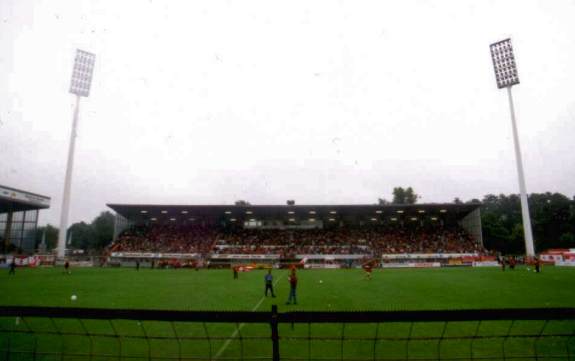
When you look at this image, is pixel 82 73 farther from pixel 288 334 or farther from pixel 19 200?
pixel 288 334

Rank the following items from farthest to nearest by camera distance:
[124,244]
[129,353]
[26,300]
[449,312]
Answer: [124,244] < [26,300] < [129,353] < [449,312]

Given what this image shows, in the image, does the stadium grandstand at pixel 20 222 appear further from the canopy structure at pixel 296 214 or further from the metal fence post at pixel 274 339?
the metal fence post at pixel 274 339

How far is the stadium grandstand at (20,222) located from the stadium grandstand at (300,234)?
12.3 meters

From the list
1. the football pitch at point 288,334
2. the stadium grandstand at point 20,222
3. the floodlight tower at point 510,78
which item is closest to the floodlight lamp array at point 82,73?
the stadium grandstand at point 20,222

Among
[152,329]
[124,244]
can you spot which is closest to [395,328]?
[152,329]

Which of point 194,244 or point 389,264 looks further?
point 194,244

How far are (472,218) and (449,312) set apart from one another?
6668 centimetres

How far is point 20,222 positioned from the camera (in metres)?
63.2

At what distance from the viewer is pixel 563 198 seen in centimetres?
8469

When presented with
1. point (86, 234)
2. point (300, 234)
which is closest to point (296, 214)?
point (300, 234)

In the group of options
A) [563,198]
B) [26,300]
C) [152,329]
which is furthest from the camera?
[563,198]

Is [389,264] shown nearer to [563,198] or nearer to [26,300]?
[26,300]

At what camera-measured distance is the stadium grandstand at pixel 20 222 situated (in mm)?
57856

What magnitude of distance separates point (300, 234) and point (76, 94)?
1620 inches
